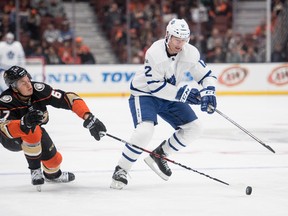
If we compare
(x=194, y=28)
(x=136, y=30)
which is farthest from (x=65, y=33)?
(x=194, y=28)

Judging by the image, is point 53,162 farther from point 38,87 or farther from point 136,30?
point 136,30

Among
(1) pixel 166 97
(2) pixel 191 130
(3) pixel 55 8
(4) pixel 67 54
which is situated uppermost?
(1) pixel 166 97

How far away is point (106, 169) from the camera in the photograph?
18.2 ft

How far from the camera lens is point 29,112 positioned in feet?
14.4

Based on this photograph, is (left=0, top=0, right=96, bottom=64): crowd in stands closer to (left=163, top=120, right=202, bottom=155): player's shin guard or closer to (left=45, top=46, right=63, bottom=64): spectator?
(left=45, top=46, right=63, bottom=64): spectator

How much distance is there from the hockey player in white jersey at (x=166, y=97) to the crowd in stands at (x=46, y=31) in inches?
314

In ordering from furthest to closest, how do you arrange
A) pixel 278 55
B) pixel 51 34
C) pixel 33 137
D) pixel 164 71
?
1. pixel 51 34
2. pixel 278 55
3. pixel 164 71
4. pixel 33 137

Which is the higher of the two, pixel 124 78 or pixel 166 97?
pixel 166 97

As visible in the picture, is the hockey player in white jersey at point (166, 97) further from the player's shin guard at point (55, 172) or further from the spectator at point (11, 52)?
the spectator at point (11, 52)

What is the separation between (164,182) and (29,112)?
1117mm

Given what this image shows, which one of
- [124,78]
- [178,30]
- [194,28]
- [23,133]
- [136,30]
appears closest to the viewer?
[23,133]

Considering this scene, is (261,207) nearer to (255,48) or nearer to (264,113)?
(264,113)

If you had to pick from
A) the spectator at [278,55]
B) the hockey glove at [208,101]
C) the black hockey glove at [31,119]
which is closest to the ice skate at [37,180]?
the black hockey glove at [31,119]

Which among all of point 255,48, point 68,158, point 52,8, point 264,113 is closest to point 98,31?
point 52,8
